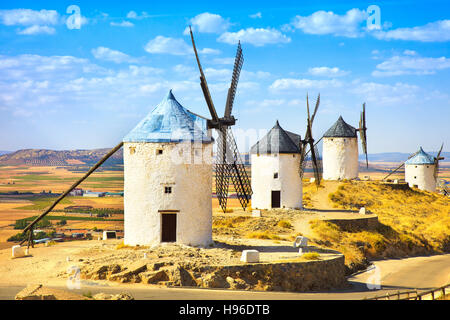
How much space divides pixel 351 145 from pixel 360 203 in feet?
19.1

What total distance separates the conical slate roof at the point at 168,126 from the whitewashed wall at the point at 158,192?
281 millimetres

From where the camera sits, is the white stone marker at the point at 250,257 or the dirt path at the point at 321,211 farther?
the dirt path at the point at 321,211

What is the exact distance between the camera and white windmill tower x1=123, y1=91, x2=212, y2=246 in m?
19.3

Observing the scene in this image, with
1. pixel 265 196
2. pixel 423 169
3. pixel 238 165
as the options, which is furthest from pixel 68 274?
pixel 423 169

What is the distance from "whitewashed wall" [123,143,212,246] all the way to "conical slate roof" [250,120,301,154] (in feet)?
42.3

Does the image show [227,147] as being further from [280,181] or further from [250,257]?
[280,181]

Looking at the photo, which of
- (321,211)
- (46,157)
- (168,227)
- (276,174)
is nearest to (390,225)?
(321,211)

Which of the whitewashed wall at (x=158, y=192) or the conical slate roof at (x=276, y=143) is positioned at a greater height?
the conical slate roof at (x=276, y=143)

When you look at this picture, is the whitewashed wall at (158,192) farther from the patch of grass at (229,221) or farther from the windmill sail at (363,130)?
the windmill sail at (363,130)

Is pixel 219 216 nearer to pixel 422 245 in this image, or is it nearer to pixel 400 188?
pixel 422 245

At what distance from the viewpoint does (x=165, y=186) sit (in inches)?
762

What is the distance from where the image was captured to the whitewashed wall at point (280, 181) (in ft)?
105

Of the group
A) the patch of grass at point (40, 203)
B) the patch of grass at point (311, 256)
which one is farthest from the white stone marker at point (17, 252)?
the patch of grass at point (40, 203)
